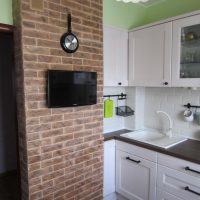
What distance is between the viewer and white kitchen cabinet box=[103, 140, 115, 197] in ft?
7.78

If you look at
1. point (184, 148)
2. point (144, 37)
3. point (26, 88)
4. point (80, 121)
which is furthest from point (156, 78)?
point (26, 88)

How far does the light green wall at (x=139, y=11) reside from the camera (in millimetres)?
2299

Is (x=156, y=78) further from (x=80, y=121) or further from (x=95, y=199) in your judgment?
(x=95, y=199)

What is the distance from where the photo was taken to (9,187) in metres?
2.88

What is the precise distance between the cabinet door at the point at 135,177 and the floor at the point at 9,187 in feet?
4.35

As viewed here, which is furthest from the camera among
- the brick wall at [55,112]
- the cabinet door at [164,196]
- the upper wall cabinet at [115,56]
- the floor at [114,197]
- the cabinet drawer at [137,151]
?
the floor at [114,197]

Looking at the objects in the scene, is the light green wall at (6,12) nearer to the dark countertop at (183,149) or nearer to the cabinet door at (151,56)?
the cabinet door at (151,56)

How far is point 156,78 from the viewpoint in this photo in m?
2.27

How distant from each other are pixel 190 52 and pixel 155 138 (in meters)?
1.12

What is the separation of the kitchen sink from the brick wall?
0.55 meters

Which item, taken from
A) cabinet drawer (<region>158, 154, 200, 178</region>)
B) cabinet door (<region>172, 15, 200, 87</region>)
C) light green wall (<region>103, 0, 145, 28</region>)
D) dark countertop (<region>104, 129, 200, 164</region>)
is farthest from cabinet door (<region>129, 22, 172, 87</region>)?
cabinet drawer (<region>158, 154, 200, 178</region>)

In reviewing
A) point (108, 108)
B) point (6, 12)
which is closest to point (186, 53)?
point (108, 108)

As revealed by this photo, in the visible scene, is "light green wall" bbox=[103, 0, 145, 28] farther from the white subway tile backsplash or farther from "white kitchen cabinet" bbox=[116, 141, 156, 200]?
"white kitchen cabinet" bbox=[116, 141, 156, 200]

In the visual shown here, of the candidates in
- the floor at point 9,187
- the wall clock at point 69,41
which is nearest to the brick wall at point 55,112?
the wall clock at point 69,41
